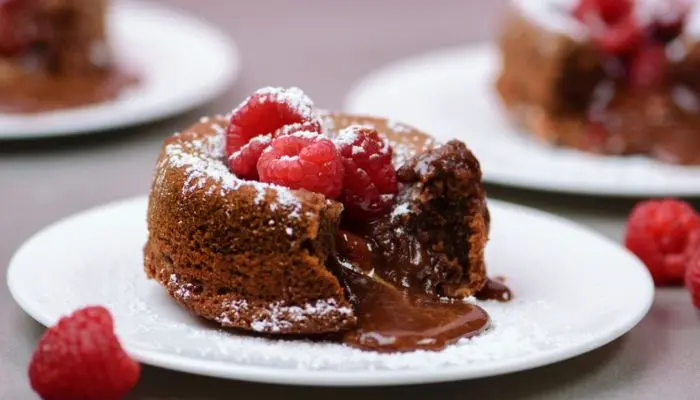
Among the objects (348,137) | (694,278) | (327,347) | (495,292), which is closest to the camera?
(327,347)

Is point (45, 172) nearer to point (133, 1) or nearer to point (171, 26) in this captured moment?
point (171, 26)

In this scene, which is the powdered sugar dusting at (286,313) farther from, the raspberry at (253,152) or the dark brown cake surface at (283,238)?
the raspberry at (253,152)

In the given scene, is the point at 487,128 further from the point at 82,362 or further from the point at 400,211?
the point at 82,362

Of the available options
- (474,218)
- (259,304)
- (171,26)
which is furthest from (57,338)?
(171,26)

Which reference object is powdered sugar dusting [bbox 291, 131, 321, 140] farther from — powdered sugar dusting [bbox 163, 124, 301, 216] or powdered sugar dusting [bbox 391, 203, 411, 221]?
powdered sugar dusting [bbox 391, 203, 411, 221]

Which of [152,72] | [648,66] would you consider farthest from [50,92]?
[648,66]

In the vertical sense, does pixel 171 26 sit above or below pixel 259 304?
below
